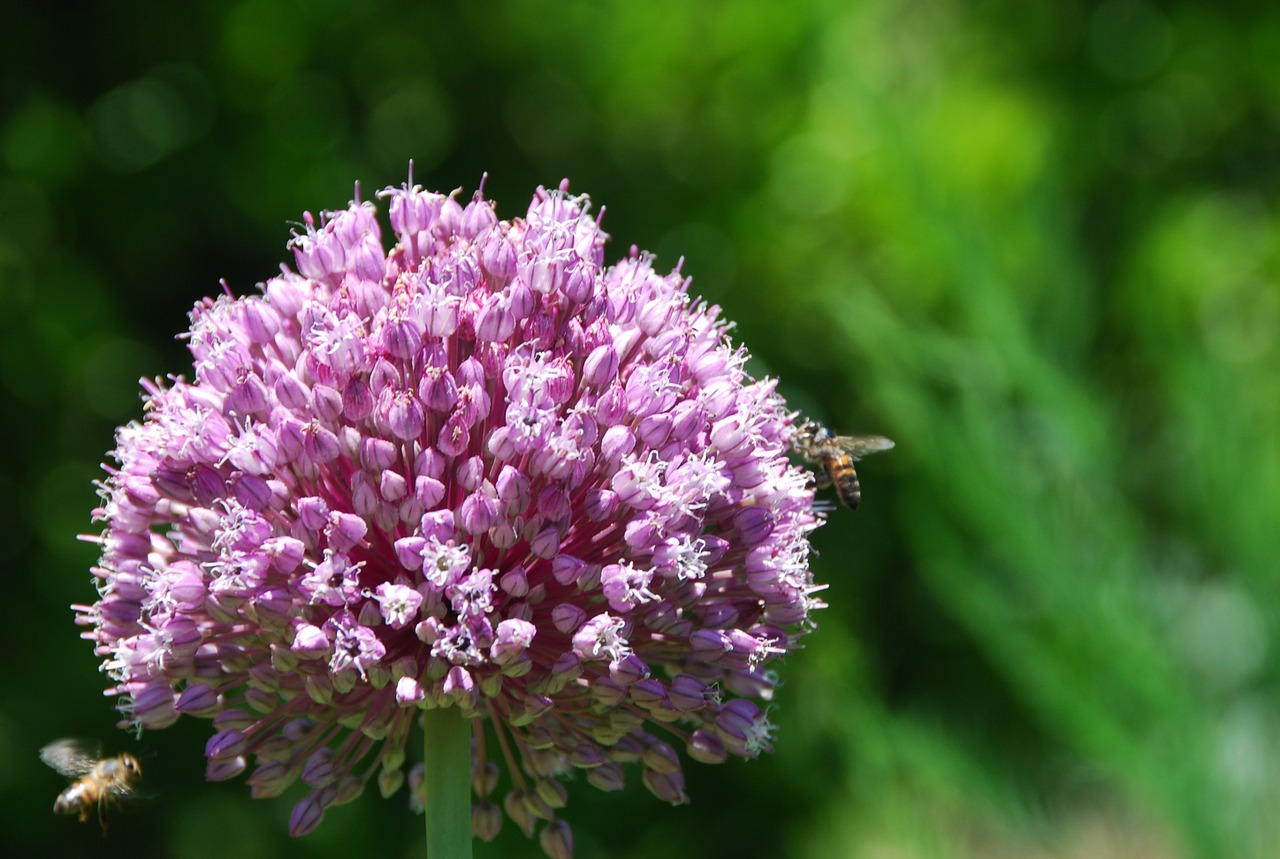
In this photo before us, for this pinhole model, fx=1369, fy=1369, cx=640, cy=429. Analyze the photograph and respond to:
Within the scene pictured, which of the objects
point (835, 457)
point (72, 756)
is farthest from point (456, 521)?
point (835, 457)

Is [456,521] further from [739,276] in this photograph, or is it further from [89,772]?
[739,276]

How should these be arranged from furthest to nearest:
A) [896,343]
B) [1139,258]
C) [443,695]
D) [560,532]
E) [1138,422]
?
[1139,258] → [1138,422] → [896,343] → [560,532] → [443,695]

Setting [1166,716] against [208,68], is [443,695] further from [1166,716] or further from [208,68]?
[208,68]

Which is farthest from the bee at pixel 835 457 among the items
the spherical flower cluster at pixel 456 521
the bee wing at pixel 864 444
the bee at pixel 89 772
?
the bee at pixel 89 772

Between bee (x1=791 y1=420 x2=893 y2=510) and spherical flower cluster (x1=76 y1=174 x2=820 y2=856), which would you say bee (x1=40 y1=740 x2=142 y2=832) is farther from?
bee (x1=791 y1=420 x2=893 y2=510)

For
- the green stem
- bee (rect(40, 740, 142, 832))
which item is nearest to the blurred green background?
bee (rect(40, 740, 142, 832))

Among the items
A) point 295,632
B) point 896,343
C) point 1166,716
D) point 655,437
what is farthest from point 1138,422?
point 295,632
